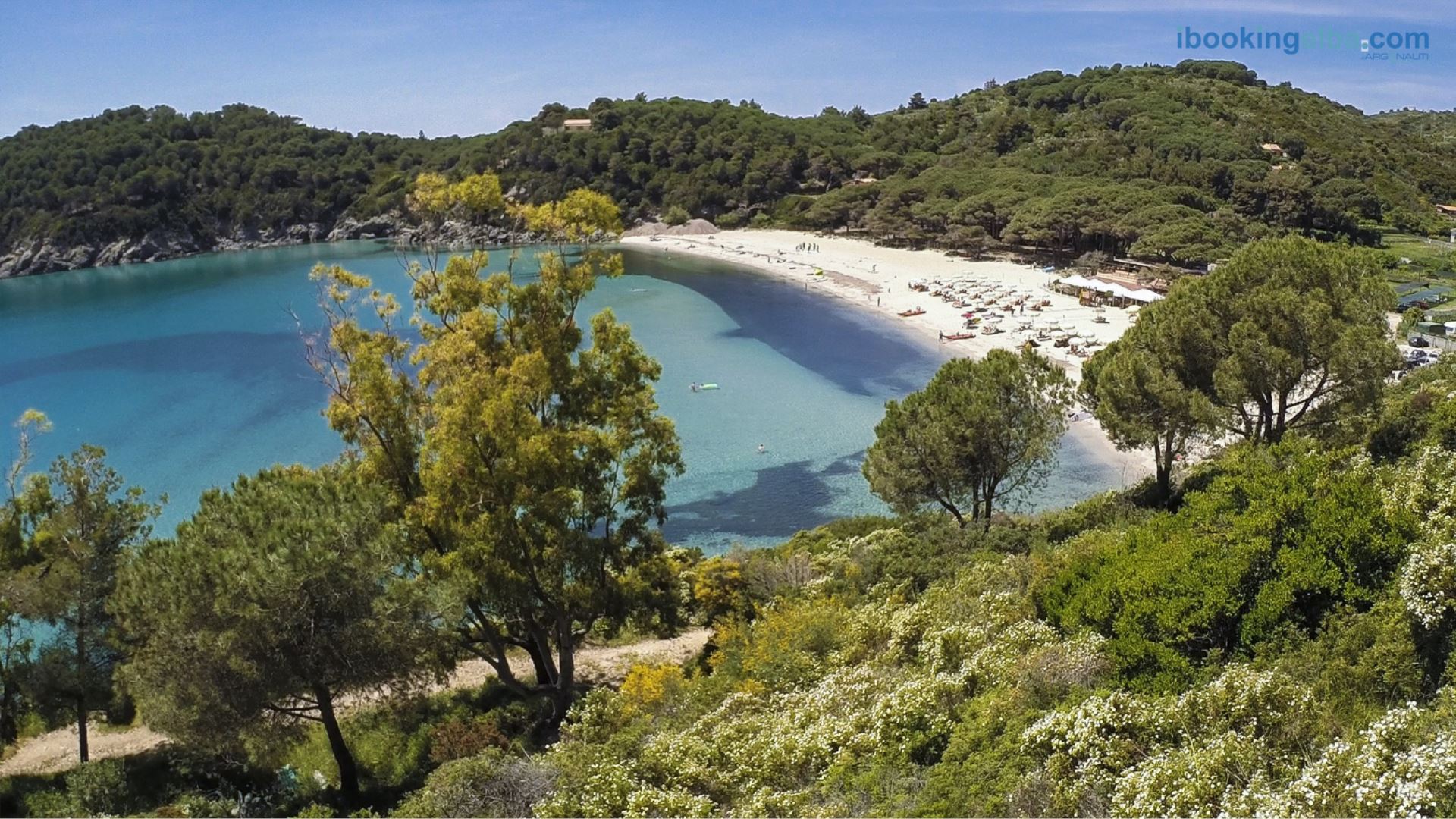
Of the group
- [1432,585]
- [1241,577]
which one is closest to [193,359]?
[1241,577]

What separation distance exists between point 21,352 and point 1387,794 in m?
74.5

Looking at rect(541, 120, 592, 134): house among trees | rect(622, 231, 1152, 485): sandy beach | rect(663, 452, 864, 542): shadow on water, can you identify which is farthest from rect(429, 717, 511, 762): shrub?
rect(541, 120, 592, 134): house among trees

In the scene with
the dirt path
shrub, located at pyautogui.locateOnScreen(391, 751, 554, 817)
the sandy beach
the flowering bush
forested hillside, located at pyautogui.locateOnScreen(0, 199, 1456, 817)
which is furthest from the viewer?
the sandy beach

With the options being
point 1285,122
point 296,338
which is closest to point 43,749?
point 296,338

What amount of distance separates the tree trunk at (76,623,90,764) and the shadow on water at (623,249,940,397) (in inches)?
1305

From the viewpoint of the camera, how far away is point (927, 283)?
63969mm

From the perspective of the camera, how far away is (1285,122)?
96188 mm

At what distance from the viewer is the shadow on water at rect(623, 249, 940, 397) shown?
4512 cm

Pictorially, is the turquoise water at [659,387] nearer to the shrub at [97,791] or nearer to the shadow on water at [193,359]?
the shadow on water at [193,359]

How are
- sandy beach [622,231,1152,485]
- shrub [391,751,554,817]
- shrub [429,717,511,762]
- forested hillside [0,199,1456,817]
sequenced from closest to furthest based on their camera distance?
forested hillside [0,199,1456,817], shrub [391,751,554,817], shrub [429,717,511,762], sandy beach [622,231,1152,485]

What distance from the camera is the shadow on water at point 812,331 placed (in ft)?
148

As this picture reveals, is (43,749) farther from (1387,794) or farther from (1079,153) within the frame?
(1079,153)

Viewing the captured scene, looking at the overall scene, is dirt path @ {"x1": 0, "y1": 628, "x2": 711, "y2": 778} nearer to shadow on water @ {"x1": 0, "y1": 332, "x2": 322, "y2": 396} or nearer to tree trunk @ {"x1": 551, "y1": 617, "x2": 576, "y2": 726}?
tree trunk @ {"x1": 551, "y1": 617, "x2": 576, "y2": 726}

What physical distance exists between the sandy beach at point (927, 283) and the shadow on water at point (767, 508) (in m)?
10.3
